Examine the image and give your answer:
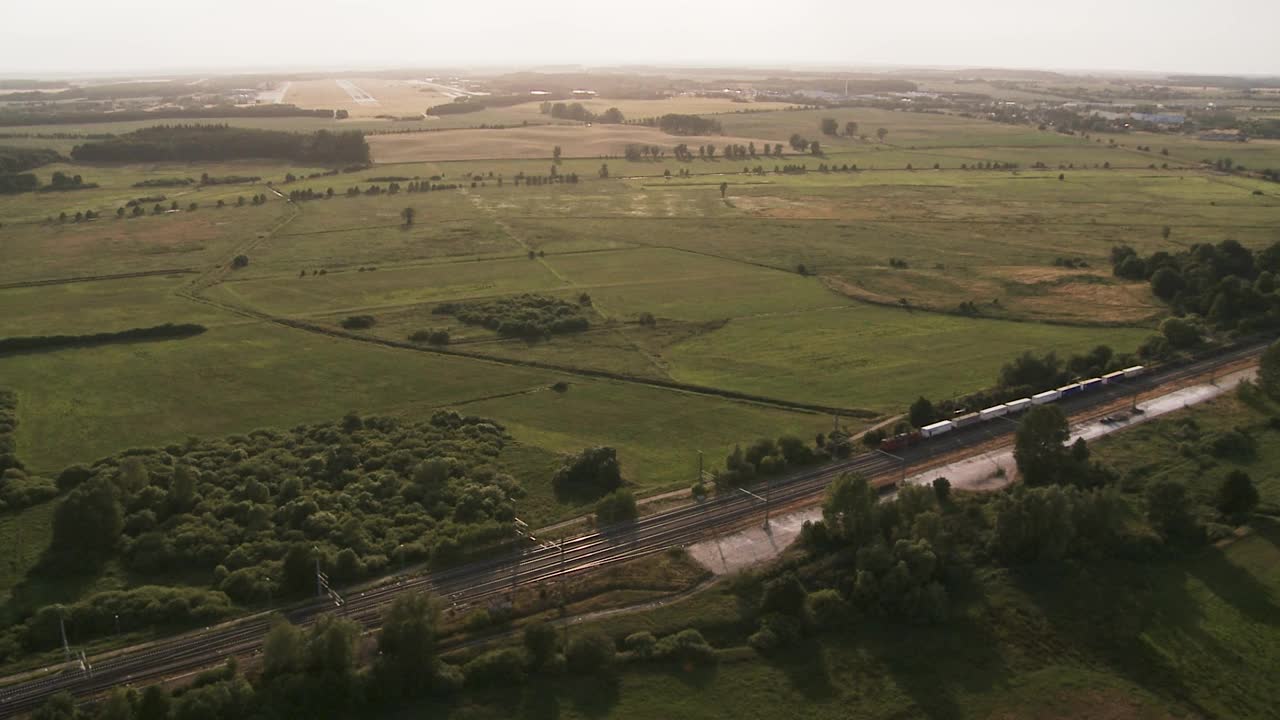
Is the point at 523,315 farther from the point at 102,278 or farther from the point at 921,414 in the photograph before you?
the point at 102,278

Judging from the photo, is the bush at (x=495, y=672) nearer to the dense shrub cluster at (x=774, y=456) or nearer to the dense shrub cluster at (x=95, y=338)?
the dense shrub cluster at (x=774, y=456)

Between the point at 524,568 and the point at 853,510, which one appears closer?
the point at 853,510

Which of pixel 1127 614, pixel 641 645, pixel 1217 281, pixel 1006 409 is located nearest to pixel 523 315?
pixel 1006 409

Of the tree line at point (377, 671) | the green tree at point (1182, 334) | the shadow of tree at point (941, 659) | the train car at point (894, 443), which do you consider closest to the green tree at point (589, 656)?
the tree line at point (377, 671)

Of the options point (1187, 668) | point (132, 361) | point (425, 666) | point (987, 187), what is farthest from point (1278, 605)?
point (987, 187)

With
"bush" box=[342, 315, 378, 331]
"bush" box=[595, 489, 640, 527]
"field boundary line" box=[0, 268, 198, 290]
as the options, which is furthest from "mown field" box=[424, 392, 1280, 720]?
"field boundary line" box=[0, 268, 198, 290]

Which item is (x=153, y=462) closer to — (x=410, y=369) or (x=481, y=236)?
(x=410, y=369)
